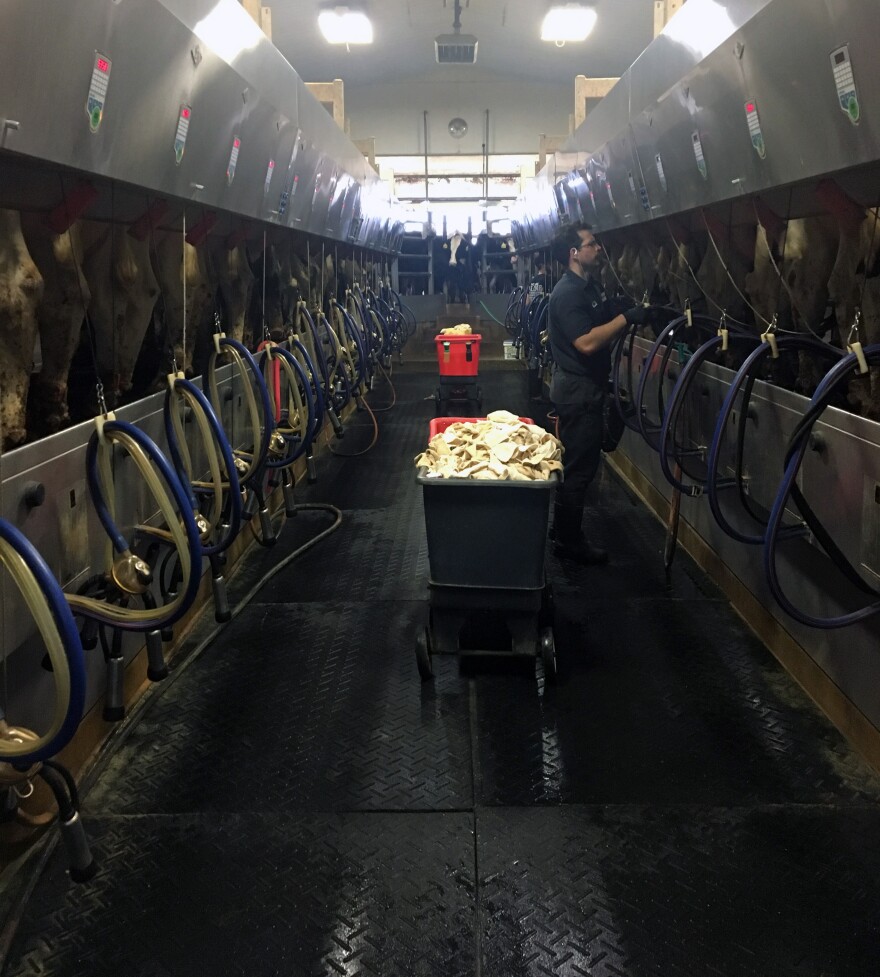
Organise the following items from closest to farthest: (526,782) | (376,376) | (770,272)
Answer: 1. (526,782)
2. (770,272)
3. (376,376)

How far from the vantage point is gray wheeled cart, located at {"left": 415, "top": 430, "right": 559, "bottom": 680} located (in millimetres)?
2975

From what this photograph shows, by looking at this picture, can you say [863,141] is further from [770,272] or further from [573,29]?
[573,29]

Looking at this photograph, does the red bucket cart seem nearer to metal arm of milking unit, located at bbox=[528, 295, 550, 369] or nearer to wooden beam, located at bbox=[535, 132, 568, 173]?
metal arm of milking unit, located at bbox=[528, 295, 550, 369]

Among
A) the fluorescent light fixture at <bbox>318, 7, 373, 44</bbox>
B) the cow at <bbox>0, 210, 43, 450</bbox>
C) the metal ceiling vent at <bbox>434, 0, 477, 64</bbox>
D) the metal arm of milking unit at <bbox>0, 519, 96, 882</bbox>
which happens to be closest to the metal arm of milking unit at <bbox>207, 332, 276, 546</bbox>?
the cow at <bbox>0, 210, 43, 450</bbox>

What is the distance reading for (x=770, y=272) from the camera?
3445 millimetres

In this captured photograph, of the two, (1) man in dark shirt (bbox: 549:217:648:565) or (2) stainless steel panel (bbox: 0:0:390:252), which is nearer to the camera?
(2) stainless steel panel (bbox: 0:0:390:252)

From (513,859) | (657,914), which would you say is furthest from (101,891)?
(657,914)

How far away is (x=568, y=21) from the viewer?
8523mm

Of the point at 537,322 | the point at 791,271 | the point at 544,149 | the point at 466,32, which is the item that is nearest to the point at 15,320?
the point at 791,271

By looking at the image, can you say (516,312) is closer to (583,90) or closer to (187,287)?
(583,90)

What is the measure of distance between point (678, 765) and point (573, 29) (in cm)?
822

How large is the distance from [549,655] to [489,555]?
40 cm

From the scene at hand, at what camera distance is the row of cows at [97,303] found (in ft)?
7.29

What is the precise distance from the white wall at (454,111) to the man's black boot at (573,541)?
10193 millimetres
